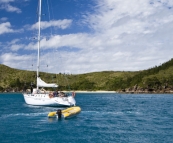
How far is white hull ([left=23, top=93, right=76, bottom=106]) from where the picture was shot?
5803 centimetres

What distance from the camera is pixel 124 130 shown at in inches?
1314

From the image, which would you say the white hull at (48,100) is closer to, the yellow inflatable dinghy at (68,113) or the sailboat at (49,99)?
the sailboat at (49,99)

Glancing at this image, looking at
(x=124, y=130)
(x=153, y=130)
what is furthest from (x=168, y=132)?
(x=124, y=130)

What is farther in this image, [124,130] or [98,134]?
[124,130]

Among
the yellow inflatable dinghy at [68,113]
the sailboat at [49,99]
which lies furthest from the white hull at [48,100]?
Result: the yellow inflatable dinghy at [68,113]

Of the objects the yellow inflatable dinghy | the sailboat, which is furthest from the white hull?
the yellow inflatable dinghy

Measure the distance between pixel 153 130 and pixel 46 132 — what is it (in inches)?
546

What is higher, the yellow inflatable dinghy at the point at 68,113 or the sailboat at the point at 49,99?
the sailboat at the point at 49,99

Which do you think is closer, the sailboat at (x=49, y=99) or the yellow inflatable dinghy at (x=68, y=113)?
the yellow inflatable dinghy at (x=68, y=113)

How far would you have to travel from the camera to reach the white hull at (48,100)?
58.0m

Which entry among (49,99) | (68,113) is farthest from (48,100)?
(68,113)

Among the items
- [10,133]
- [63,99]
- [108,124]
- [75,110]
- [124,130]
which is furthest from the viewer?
[63,99]

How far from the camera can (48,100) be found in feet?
198

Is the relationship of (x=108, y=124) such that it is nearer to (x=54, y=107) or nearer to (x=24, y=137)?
(x=24, y=137)
